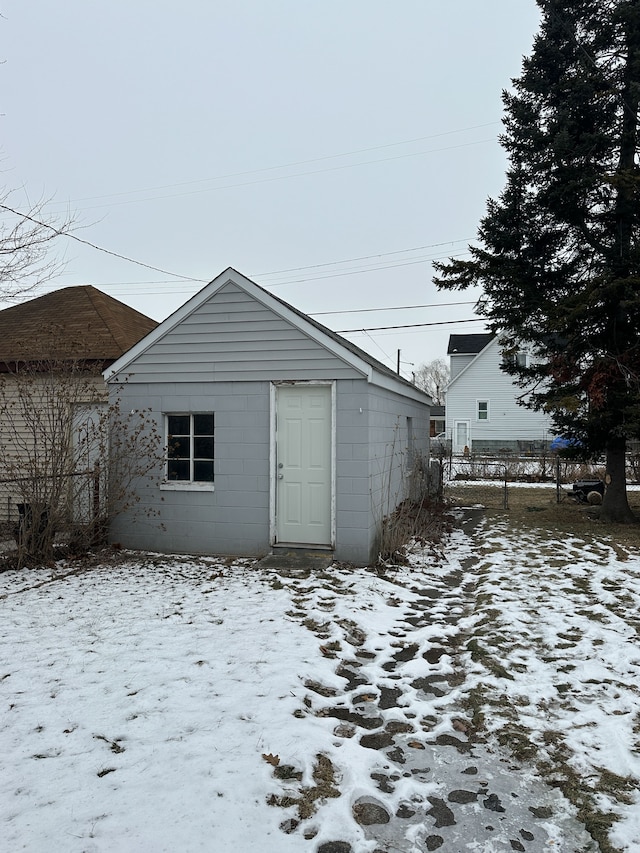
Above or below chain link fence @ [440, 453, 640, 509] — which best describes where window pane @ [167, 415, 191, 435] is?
above

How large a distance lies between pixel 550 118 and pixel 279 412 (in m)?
8.28

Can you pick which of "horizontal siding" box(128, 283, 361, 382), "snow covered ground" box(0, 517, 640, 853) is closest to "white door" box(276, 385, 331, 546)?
"horizontal siding" box(128, 283, 361, 382)

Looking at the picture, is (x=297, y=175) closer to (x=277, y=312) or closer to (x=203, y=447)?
(x=277, y=312)

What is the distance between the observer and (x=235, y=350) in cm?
816

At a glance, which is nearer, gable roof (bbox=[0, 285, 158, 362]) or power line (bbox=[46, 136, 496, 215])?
gable roof (bbox=[0, 285, 158, 362])

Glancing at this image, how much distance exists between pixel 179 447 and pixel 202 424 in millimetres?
530

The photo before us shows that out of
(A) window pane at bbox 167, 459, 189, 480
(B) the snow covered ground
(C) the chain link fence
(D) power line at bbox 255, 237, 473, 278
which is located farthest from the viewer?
(D) power line at bbox 255, 237, 473, 278

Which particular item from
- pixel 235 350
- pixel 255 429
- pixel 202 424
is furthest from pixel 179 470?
pixel 235 350

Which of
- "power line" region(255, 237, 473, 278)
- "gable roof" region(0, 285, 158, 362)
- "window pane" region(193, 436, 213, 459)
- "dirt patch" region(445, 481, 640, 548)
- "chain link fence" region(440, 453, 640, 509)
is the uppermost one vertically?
"power line" region(255, 237, 473, 278)

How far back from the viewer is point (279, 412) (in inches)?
315

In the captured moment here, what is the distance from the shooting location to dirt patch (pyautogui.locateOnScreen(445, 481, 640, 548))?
10.1 metres

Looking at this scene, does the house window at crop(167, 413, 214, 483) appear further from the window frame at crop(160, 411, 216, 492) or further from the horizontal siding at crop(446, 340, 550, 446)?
the horizontal siding at crop(446, 340, 550, 446)

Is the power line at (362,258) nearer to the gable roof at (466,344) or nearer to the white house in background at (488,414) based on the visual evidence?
the white house in background at (488,414)

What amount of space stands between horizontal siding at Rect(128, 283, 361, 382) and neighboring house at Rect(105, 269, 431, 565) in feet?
0.05
